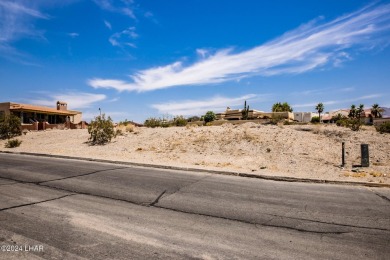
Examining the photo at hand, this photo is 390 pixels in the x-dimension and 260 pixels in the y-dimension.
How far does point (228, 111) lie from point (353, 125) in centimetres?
5018

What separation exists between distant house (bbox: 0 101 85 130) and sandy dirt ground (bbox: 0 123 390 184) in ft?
40.7

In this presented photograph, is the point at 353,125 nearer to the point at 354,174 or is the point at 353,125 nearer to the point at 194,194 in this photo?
the point at 354,174

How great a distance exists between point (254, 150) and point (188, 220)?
11978mm

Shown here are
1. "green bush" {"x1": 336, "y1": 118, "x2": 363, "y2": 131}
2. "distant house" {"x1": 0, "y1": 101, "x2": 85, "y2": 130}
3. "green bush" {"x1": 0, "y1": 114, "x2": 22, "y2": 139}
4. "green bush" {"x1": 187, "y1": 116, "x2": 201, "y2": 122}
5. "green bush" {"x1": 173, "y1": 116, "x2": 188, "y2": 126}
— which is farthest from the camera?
"green bush" {"x1": 187, "y1": 116, "x2": 201, "y2": 122}

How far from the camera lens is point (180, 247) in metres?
4.69

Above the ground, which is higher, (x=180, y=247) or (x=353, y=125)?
(x=353, y=125)

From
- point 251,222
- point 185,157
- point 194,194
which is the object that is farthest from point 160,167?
point 251,222

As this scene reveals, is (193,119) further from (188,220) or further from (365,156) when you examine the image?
(188,220)

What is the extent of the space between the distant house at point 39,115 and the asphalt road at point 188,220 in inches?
1191

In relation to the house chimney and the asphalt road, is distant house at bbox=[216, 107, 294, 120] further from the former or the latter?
the asphalt road

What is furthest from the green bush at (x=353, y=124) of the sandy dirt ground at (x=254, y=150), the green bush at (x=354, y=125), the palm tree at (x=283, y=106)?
the palm tree at (x=283, y=106)

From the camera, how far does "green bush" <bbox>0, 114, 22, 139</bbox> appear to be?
2888 centimetres

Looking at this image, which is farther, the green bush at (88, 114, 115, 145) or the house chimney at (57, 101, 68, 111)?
the house chimney at (57, 101, 68, 111)

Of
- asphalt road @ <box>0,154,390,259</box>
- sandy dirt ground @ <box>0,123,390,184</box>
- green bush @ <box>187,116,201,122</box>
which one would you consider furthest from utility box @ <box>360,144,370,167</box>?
green bush @ <box>187,116,201,122</box>
